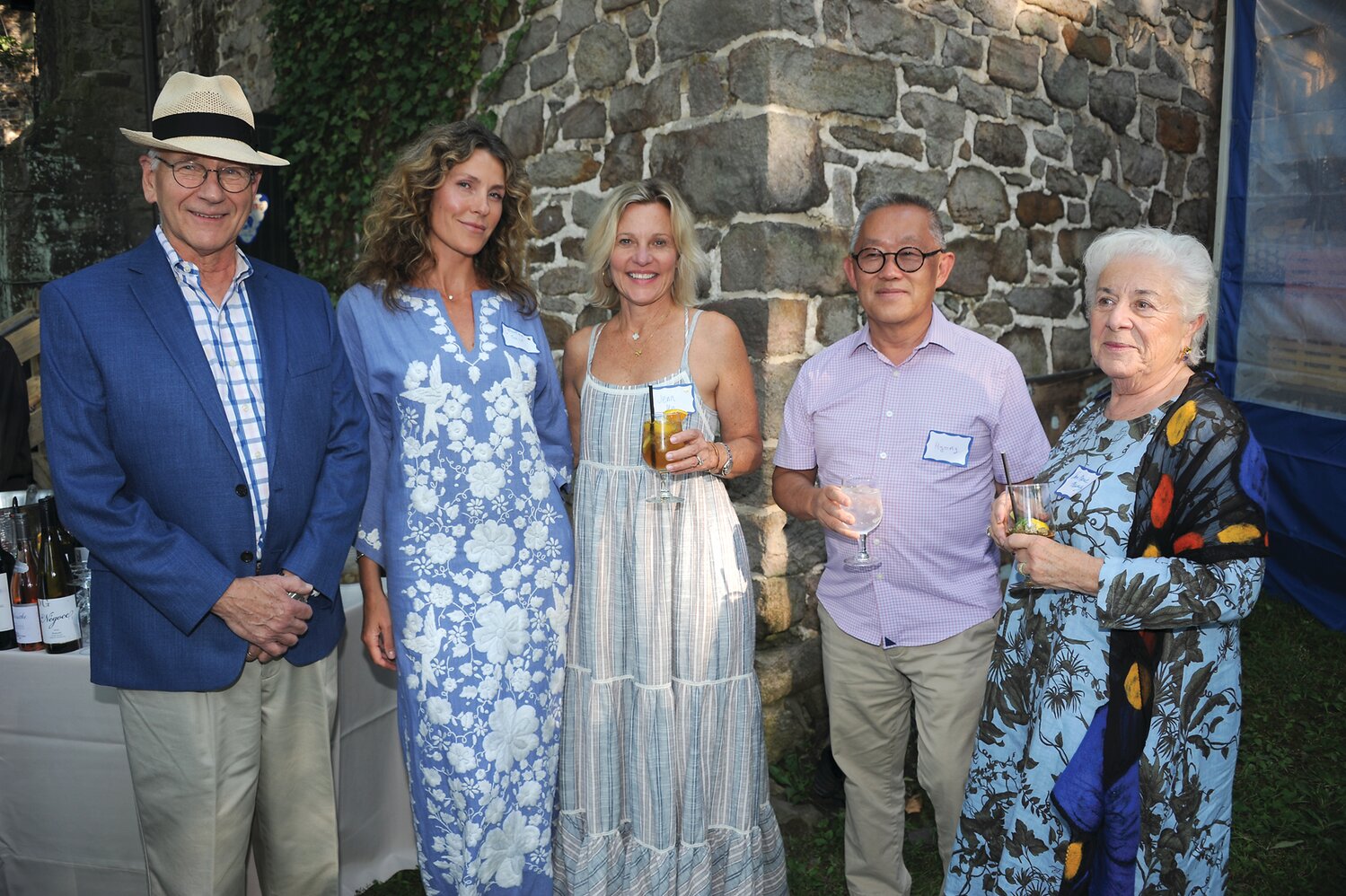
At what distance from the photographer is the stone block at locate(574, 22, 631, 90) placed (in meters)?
3.68

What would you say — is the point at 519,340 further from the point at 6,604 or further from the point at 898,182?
the point at 898,182

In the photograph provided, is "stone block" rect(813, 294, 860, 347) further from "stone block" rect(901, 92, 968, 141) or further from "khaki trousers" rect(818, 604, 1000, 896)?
"khaki trousers" rect(818, 604, 1000, 896)

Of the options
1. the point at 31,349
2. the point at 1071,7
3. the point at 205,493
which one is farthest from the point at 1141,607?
the point at 31,349

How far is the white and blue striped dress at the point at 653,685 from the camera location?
2404 millimetres

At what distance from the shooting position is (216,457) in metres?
1.93

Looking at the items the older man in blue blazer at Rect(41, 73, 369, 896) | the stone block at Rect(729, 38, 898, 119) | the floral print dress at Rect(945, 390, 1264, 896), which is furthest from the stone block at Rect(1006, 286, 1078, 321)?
the older man in blue blazer at Rect(41, 73, 369, 896)

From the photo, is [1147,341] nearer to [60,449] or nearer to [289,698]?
[289,698]

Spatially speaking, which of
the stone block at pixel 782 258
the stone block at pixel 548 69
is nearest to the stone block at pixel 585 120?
the stone block at pixel 548 69

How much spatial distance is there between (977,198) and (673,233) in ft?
6.56

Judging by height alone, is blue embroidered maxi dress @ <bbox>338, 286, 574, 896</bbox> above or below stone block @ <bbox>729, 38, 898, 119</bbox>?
below

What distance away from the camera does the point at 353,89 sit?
509 centimetres

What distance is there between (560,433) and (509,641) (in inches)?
22.0

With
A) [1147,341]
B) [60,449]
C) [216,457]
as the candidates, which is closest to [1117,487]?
[1147,341]

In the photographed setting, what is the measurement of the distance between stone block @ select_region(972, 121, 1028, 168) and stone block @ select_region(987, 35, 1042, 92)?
188 mm
